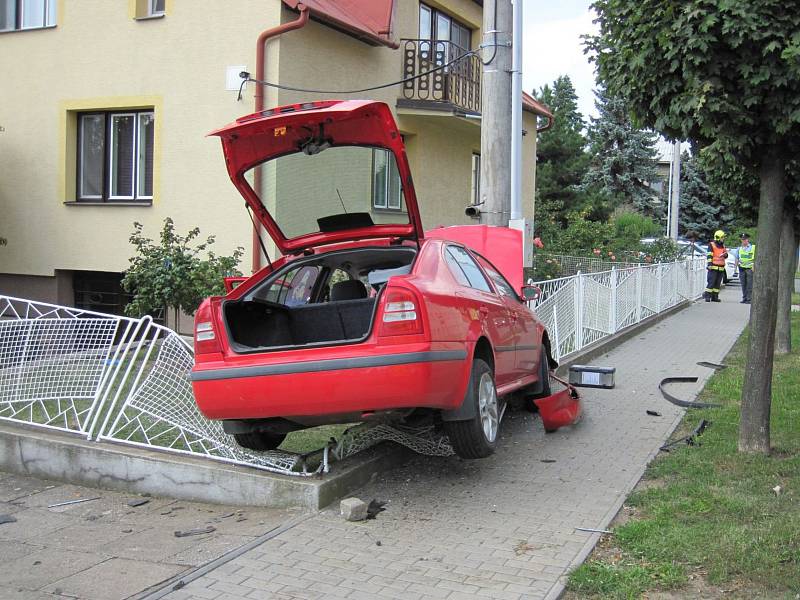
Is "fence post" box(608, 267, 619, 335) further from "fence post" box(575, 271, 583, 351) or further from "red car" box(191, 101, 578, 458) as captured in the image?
"red car" box(191, 101, 578, 458)

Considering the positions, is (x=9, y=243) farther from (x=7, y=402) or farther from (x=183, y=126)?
(x=7, y=402)

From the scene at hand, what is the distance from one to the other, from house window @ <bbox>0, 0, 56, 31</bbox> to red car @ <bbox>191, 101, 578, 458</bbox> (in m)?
8.93

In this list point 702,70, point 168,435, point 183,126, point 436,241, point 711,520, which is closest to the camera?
point 711,520

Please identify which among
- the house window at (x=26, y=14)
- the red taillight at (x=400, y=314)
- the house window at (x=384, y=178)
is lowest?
the red taillight at (x=400, y=314)

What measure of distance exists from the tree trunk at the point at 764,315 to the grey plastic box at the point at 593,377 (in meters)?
3.31

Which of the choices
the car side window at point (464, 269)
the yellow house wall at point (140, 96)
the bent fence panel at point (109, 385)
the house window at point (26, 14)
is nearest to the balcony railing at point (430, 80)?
the yellow house wall at point (140, 96)

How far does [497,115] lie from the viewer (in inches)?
367

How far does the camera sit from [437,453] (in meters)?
6.46

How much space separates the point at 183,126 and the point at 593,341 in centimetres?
686

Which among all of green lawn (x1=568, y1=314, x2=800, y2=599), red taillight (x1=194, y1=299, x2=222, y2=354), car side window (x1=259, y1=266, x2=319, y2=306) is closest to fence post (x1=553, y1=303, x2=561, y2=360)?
green lawn (x1=568, y1=314, x2=800, y2=599)

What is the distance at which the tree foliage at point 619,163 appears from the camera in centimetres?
4969

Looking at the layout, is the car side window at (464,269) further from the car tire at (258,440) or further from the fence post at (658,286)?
the fence post at (658,286)

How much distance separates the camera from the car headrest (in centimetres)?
656

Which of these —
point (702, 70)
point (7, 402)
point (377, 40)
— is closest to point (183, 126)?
point (377, 40)
